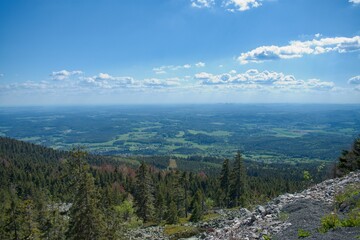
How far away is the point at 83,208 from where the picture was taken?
31.0 m

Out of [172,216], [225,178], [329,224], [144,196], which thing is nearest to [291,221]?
[329,224]

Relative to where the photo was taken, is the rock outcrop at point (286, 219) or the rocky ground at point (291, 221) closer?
the rocky ground at point (291, 221)

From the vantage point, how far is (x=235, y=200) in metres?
75.1

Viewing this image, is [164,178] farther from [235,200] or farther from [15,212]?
[15,212]

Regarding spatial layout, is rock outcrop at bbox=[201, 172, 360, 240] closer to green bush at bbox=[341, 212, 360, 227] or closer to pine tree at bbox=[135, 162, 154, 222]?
green bush at bbox=[341, 212, 360, 227]

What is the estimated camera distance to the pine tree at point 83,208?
3077cm

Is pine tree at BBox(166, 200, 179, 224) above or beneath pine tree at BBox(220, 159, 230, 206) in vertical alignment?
beneath

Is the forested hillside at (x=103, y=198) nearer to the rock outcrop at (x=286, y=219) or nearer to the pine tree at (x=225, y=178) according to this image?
the pine tree at (x=225, y=178)

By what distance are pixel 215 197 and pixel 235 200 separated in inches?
703

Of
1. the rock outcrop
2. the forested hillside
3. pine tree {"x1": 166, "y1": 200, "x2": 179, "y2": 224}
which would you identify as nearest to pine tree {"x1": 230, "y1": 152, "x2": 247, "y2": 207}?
the forested hillside

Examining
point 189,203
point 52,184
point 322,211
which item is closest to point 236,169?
point 189,203

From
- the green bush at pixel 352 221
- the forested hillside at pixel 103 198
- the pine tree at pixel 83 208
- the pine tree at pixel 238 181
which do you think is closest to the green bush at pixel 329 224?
the green bush at pixel 352 221

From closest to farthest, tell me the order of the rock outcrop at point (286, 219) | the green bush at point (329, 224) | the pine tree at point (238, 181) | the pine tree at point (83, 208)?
the green bush at point (329, 224), the rock outcrop at point (286, 219), the pine tree at point (83, 208), the pine tree at point (238, 181)

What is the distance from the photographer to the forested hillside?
31.3m
